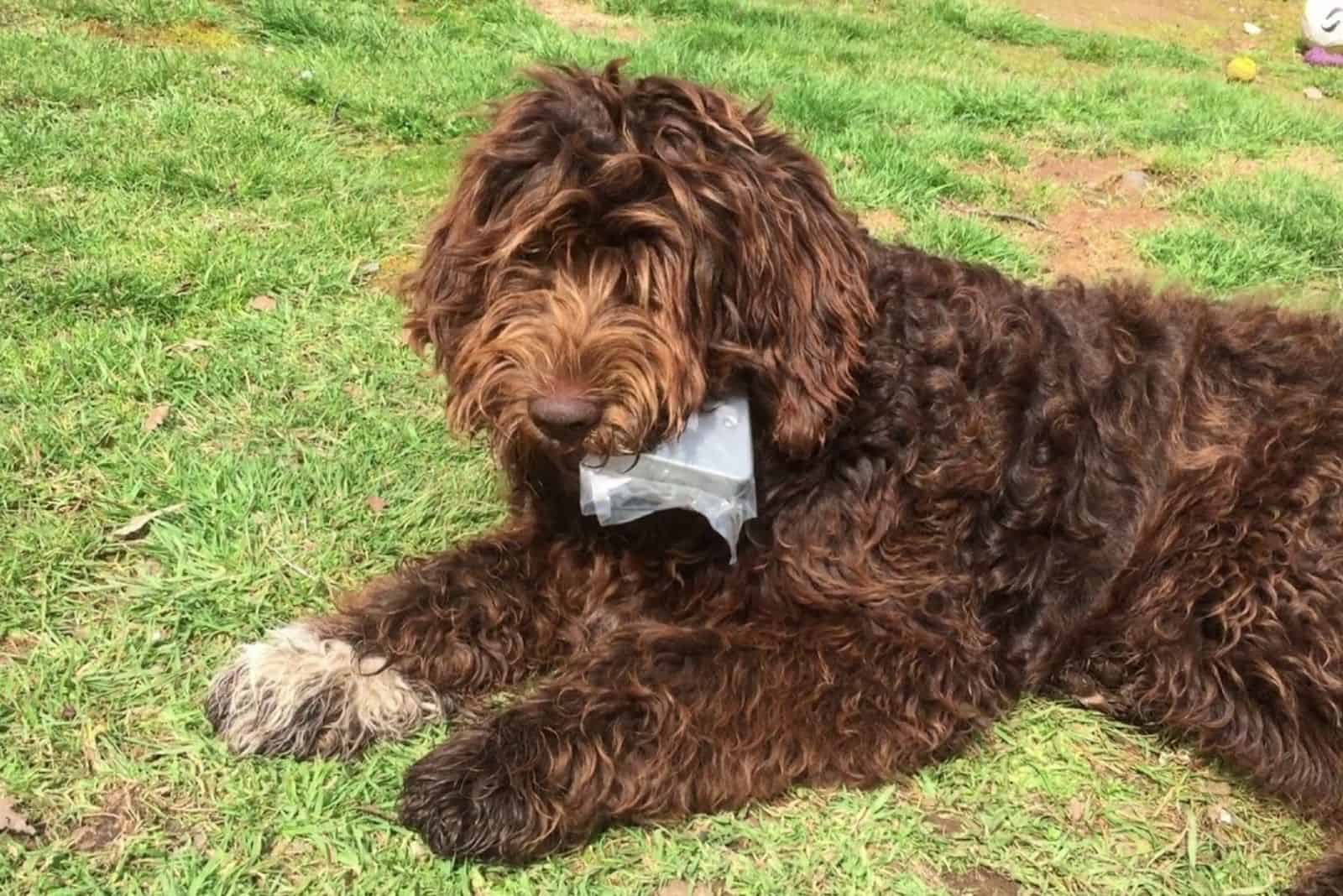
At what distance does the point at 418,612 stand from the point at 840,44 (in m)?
7.81

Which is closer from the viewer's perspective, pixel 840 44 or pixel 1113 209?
pixel 1113 209

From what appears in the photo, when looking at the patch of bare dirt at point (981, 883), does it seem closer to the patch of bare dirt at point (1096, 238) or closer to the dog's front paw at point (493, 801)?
the dog's front paw at point (493, 801)

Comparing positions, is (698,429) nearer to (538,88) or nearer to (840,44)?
(538,88)

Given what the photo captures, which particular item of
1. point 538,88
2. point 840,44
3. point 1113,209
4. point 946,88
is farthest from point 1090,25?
point 538,88

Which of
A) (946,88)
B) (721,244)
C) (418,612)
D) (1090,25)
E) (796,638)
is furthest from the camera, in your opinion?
(1090,25)

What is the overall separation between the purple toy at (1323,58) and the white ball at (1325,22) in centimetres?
11

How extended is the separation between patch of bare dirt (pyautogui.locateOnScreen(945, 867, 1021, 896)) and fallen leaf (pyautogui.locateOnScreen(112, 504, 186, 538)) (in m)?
2.60

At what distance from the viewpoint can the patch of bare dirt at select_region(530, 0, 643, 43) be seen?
9.26 metres

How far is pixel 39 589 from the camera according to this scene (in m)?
3.44

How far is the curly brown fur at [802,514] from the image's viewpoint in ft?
9.34

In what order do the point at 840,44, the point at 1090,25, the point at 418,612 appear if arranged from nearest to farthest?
1. the point at 418,612
2. the point at 840,44
3. the point at 1090,25

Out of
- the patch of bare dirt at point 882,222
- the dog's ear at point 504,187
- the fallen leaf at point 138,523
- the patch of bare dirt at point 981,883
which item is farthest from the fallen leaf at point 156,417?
the patch of bare dirt at point 882,222

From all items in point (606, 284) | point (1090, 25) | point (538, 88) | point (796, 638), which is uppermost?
point (538, 88)

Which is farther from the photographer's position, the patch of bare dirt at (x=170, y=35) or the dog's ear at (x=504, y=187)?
the patch of bare dirt at (x=170, y=35)
